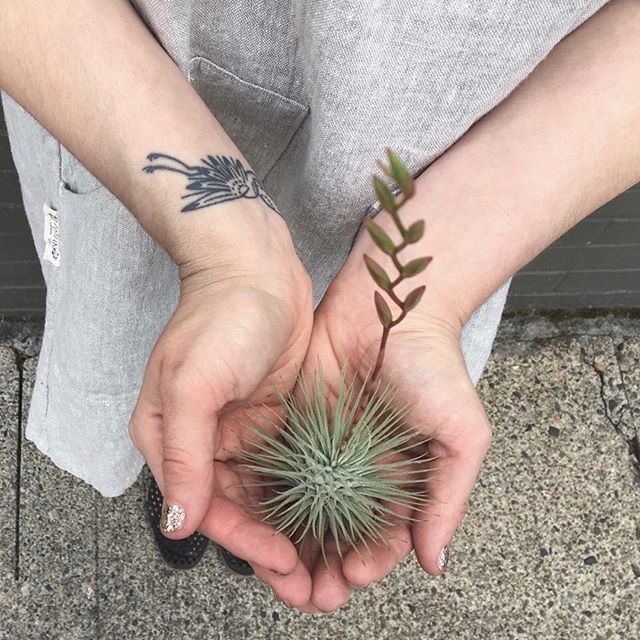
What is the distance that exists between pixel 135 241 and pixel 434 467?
0.69m

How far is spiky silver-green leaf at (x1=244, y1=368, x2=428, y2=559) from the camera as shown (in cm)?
121

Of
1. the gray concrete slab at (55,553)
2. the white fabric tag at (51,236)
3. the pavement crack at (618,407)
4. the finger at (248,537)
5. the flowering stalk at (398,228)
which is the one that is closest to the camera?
the flowering stalk at (398,228)

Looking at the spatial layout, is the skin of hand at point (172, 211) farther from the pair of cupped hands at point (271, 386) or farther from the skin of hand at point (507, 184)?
the skin of hand at point (507, 184)

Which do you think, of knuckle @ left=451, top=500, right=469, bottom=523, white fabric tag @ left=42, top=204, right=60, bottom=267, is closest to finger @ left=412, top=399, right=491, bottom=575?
knuckle @ left=451, top=500, right=469, bottom=523

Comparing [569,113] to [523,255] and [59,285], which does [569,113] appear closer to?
[523,255]

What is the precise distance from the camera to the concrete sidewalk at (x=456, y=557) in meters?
2.23

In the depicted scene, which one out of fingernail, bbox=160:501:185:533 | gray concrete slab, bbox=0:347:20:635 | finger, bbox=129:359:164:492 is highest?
finger, bbox=129:359:164:492

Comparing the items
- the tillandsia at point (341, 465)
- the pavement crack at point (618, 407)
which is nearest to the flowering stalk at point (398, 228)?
the tillandsia at point (341, 465)

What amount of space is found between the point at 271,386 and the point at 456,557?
1.30 metres

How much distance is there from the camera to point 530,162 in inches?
56.7

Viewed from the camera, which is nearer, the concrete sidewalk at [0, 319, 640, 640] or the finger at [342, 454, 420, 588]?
the finger at [342, 454, 420, 588]

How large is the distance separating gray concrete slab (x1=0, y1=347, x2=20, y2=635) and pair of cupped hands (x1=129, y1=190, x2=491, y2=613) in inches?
47.2

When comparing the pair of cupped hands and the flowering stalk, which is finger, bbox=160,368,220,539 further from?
the flowering stalk

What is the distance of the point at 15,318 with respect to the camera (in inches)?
102
